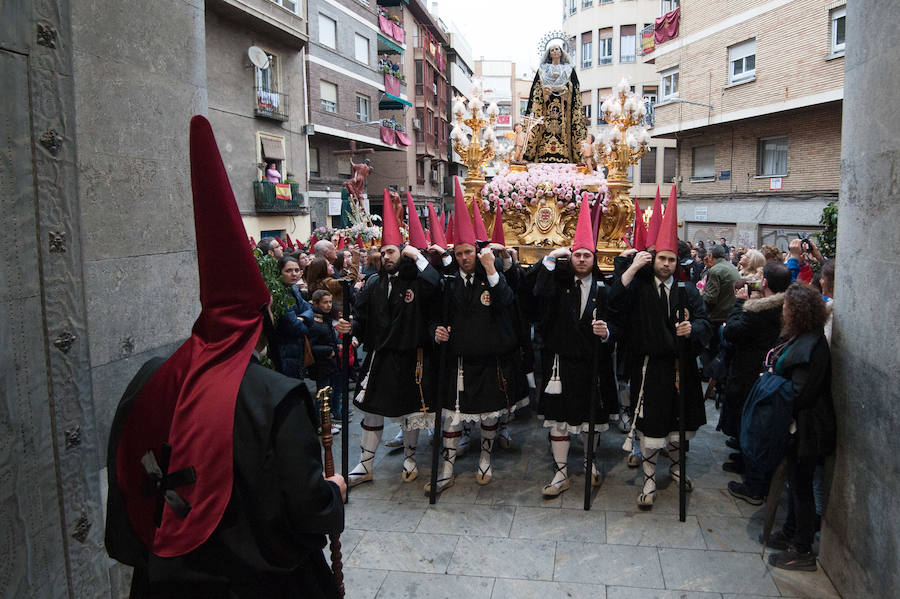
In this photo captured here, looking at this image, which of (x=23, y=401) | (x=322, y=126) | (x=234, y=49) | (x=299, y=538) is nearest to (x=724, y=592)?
(x=299, y=538)

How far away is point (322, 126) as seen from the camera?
22.8 m

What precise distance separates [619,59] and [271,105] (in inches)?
754

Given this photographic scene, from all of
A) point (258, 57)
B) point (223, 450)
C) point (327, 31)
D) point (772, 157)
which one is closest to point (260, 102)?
point (258, 57)

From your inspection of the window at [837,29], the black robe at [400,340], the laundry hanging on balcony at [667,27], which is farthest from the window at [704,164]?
the black robe at [400,340]

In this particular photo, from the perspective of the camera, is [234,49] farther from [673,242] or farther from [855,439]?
[855,439]

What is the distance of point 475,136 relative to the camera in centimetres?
846

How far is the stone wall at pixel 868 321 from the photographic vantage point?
303 centimetres

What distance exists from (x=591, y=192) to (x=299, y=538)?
6820mm

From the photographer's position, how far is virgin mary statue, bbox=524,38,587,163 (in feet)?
30.0

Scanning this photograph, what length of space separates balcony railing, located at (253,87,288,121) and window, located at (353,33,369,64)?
21.2 feet

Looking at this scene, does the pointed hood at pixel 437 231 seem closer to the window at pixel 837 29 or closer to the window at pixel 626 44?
the window at pixel 837 29

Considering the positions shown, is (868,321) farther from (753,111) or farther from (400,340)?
(753,111)

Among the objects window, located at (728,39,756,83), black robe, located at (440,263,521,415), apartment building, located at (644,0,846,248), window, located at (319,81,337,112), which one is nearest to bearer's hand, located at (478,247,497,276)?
black robe, located at (440,263,521,415)

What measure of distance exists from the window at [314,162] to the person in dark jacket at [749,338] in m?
20.3
